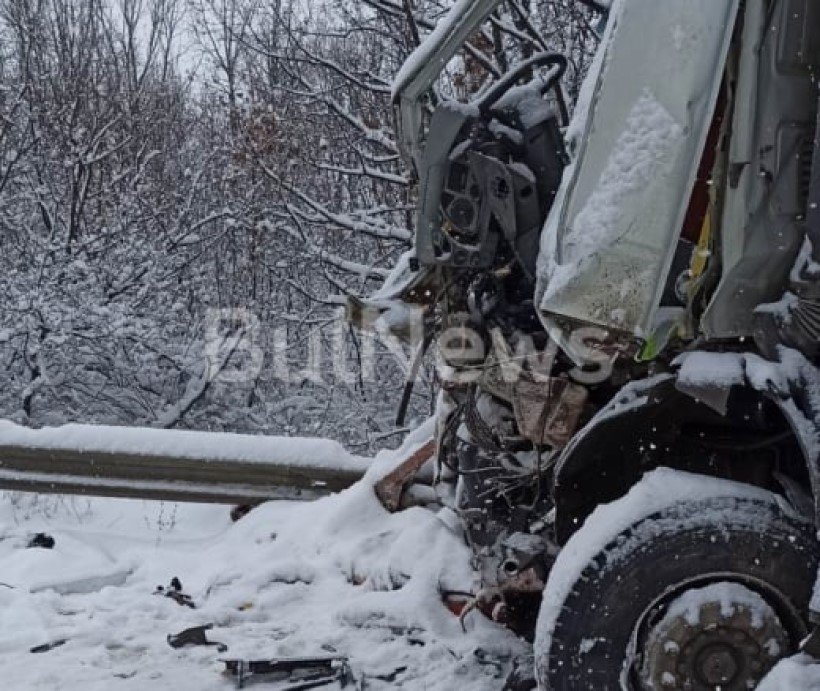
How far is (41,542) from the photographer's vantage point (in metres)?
5.29

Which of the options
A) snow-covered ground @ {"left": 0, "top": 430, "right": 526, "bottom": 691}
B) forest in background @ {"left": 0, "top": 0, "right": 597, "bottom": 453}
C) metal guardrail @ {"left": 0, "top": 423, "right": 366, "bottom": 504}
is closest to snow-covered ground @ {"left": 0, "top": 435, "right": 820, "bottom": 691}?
snow-covered ground @ {"left": 0, "top": 430, "right": 526, "bottom": 691}

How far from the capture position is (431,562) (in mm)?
4480

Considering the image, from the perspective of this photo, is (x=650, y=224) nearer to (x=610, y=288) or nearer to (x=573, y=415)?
(x=610, y=288)

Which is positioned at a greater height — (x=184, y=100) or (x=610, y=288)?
(x=184, y=100)

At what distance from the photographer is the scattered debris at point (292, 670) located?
3678 millimetres

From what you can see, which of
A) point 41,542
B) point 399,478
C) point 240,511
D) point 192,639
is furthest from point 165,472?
point 192,639

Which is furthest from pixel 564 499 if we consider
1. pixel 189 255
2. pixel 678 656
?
pixel 189 255

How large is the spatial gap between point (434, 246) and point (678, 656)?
166 centimetres

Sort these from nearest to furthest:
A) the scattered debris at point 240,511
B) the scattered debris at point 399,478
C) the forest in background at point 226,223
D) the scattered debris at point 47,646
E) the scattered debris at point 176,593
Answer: the scattered debris at point 47,646
the scattered debris at point 176,593
the scattered debris at point 399,478
the scattered debris at point 240,511
the forest in background at point 226,223

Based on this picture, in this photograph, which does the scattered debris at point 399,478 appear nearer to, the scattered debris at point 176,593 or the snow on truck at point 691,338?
the scattered debris at point 176,593

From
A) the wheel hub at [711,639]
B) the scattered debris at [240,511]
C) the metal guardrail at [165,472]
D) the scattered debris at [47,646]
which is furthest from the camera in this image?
the scattered debris at [240,511]

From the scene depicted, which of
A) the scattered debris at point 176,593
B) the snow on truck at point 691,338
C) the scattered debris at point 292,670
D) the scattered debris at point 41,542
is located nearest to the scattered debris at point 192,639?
the scattered debris at point 292,670

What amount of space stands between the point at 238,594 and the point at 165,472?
1.19 metres

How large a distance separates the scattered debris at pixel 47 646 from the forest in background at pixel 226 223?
592 centimetres
